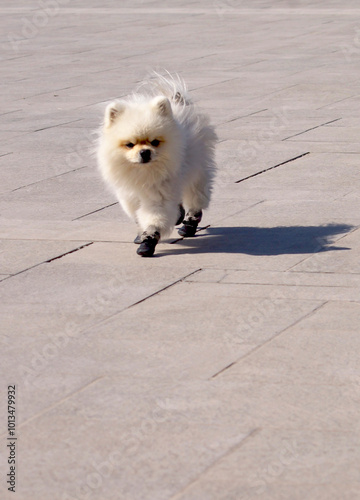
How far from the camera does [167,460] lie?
4.70 metres

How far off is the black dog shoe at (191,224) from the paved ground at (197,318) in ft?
0.43

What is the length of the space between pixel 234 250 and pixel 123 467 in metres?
3.50

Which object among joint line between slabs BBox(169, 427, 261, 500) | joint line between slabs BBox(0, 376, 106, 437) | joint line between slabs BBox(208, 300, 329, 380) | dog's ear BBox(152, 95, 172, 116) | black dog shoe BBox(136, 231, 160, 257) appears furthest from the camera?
black dog shoe BBox(136, 231, 160, 257)

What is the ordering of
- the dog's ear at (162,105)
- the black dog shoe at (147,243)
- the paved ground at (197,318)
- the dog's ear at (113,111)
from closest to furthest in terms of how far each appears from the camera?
1. the paved ground at (197,318)
2. the dog's ear at (162,105)
3. the dog's ear at (113,111)
4. the black dog shoe at (147,243)

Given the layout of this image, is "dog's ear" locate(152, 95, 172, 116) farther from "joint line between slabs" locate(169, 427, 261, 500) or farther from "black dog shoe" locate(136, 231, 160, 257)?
"joint line between slabs" locate(169, 427, 261, 500)

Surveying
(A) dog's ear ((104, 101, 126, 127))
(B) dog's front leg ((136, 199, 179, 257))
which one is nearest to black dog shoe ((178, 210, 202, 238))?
(B) dog's front leg ((136, 199, 179, 257))

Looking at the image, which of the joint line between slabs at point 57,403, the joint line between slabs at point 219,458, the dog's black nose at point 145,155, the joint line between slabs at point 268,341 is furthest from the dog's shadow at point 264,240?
the joint line between slabs at point 219,458

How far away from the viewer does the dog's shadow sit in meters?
7.89

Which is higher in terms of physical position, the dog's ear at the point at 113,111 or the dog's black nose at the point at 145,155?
the dog's ear at the point at 113,111

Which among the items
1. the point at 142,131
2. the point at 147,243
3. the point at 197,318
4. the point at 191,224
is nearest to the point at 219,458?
the point at 197,318

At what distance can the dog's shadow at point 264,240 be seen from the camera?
7.89m

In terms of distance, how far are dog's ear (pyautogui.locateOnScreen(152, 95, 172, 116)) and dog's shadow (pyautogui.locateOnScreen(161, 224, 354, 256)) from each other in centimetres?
114

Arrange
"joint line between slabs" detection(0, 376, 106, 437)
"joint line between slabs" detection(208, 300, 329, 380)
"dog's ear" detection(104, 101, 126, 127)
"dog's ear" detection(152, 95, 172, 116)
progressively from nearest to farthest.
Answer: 1. "joint line between slabs" detection(0, 376, 106, 437)
2. "joint line between slabs" detection(208, 300, 329, 380)
3. "dog's ear" detection(152, 95, 172, 116)
4. "dog's ear" detection(104, 101, 126, 127)

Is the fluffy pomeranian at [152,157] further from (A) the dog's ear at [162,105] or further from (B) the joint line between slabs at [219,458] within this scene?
(B) the joint line between slabs at [219,458]
